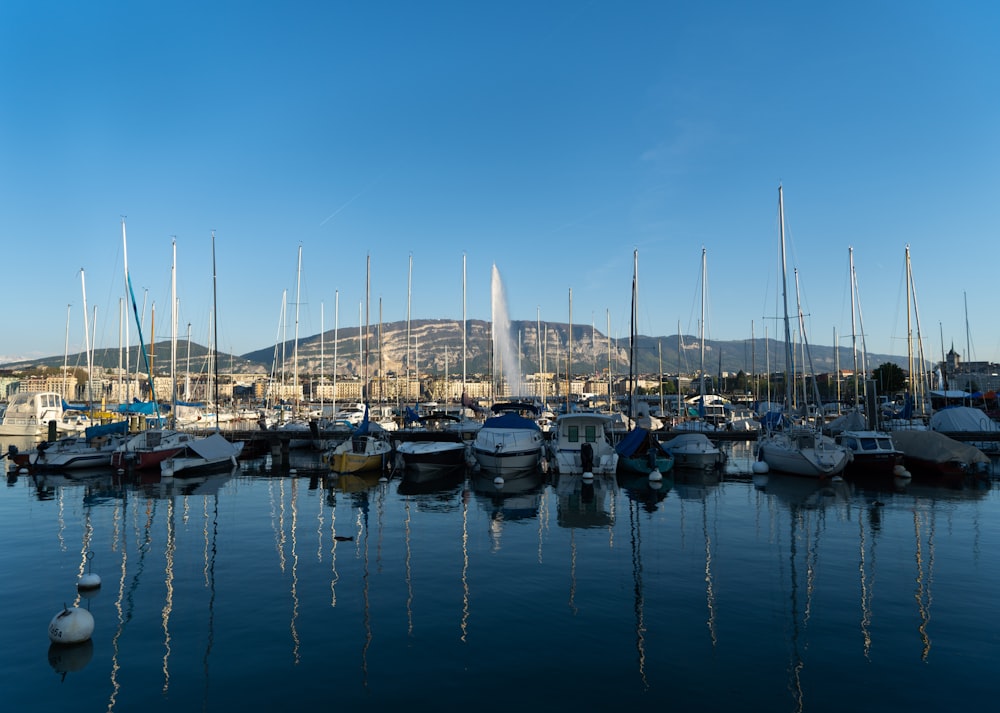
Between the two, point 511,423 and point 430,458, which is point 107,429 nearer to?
point 430,458

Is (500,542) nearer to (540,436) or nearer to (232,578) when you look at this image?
(232,578)

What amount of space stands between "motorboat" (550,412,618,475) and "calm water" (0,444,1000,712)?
12124mm

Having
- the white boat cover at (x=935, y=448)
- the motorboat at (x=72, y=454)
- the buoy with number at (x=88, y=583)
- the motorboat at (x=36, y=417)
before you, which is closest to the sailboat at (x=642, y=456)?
the white boat cover at (x=935, y=448)

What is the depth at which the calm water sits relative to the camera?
1218 cm

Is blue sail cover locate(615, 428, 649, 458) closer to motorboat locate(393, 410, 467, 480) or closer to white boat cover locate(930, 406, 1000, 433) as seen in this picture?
motorboat locate(393, 410, 467, 480)

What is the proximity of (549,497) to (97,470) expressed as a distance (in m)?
36.5

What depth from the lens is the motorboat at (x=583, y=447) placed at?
147 feet

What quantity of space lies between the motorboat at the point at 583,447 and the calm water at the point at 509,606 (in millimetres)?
12124

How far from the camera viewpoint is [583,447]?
4506 centimetres

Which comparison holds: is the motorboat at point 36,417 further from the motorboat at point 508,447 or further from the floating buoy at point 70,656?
the floating buoy at point 70,656

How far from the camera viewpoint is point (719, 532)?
26547 mm

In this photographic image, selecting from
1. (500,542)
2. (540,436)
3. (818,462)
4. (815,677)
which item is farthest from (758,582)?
(540,436)

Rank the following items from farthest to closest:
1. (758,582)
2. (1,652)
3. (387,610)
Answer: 1. (758,582)
2. (387,610)
3. (1,652)

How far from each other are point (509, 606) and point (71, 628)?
415 inches
